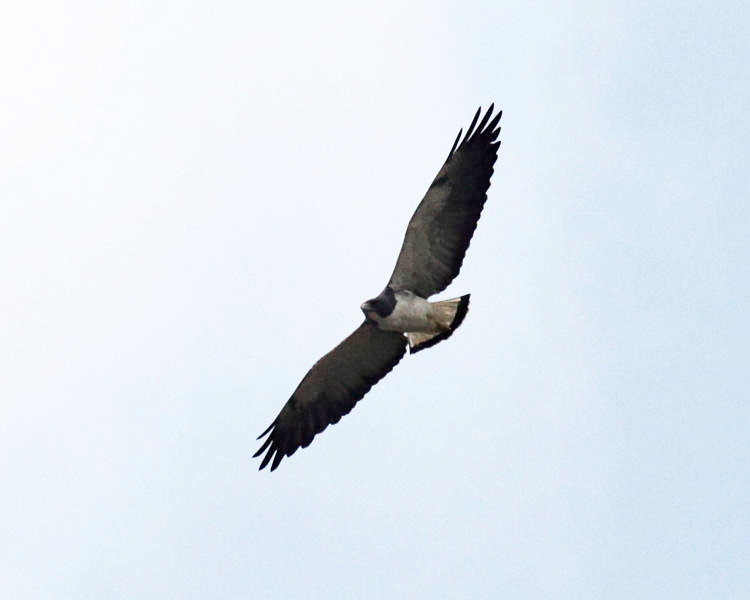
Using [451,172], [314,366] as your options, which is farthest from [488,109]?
[314,366]

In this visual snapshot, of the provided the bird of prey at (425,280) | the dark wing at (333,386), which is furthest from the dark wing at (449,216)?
the dark wing at (333,386)

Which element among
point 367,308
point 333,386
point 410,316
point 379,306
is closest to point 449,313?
point 410,316

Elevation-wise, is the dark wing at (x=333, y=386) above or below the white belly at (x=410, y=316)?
below

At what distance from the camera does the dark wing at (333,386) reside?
22641 millimetres

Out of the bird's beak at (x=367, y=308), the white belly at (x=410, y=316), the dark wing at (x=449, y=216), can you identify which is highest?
the dark wing at (x=449, y=216)

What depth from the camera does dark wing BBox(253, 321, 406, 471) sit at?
22.6 meters

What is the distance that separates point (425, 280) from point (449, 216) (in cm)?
94

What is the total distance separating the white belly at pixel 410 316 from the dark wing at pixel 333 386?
323 mm

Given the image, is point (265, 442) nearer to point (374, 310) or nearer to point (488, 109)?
point (374, 310)

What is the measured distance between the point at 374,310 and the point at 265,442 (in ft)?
8.95

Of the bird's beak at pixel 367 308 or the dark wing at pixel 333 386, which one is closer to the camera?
the bird's beak at pixel 367 308

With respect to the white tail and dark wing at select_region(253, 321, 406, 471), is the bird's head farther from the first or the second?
the white tail

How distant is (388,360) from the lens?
22859 mm

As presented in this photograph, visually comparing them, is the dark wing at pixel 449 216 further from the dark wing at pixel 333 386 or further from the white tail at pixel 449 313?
the dark wing at pixel 333 386
